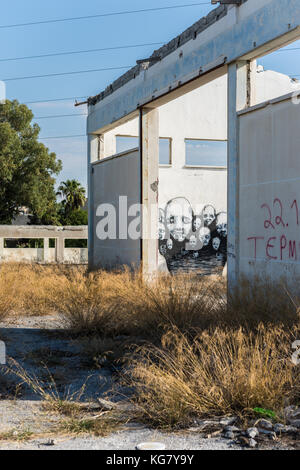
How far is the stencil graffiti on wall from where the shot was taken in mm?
19438

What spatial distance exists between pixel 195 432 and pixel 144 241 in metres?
9.87

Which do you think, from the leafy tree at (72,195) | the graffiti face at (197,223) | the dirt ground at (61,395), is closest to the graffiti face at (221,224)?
the graffiti face at (197,223)

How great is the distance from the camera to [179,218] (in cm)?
1948

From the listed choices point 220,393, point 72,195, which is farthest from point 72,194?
point 220,393

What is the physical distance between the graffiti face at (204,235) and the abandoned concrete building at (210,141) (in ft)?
0.11

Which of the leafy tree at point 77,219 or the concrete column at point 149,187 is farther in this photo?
the leafy tree at point 77,219

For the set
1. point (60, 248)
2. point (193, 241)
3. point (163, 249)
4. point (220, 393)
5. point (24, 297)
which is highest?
point (193, 241)

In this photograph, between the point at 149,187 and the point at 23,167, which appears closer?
the point at 149,187

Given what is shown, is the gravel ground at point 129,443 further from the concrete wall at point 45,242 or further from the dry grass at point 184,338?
the concrete wall at point 45,242

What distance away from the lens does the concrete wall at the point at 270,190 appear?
8.66 metres

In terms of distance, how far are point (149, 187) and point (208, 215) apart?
19.3 ft

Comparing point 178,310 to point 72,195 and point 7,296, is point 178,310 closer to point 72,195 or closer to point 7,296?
point 7,296
